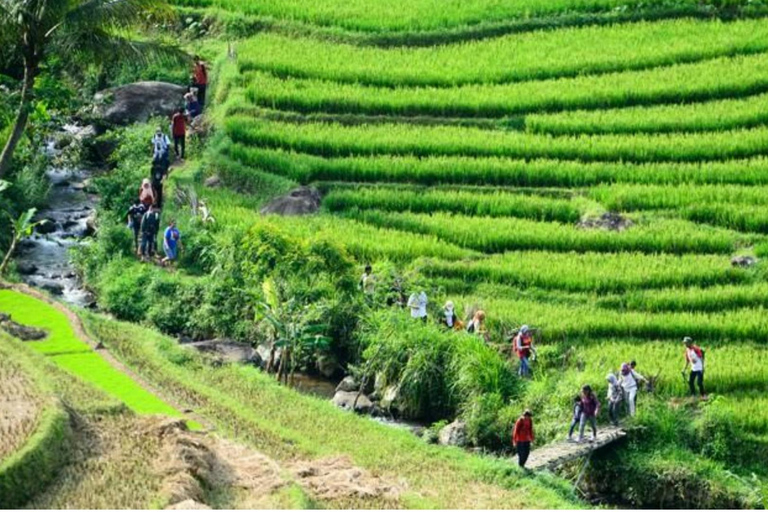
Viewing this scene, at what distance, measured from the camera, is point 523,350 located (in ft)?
88.5

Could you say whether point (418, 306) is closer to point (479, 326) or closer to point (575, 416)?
point (479, 326)

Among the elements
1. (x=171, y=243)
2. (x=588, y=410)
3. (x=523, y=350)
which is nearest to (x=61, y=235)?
(x=171, y=243)

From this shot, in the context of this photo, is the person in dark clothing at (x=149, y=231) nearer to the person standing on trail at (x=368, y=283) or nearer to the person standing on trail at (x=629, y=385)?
the person standing on trail at (x=368, y=283)

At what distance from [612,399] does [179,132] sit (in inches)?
436

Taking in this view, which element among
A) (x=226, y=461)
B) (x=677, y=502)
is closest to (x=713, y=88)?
(x=677, y=502)

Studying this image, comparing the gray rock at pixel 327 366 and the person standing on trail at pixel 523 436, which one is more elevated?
the person standing on trail at pixel 523 436

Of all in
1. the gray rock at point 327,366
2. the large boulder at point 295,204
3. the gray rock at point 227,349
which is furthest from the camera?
the large boulder at point 295,204

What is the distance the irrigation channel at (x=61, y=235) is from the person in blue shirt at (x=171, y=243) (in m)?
1.26

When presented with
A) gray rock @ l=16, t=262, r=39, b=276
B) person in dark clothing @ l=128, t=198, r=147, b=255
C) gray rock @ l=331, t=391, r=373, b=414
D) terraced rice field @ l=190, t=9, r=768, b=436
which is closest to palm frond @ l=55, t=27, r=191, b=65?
→ person in dark clothing @ l=128, t=198, r=147, b=255

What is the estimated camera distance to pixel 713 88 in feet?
116

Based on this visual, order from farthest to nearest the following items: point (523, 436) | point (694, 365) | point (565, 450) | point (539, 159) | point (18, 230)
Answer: point (539, 159) → point (18, 230) → point (694, 365) → point (565, 450) → point (523, 436)

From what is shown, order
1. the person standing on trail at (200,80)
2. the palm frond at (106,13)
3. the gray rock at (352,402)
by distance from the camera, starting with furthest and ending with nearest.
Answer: the person standing on trail at (200,80) → the palm frond at (106,13) → the gray rock at (352,402)

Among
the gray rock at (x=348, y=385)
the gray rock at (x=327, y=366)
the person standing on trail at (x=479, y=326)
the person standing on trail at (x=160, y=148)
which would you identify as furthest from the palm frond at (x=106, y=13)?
the person standing on trail at (x=479, y=326)

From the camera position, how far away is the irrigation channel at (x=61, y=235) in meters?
31.0
